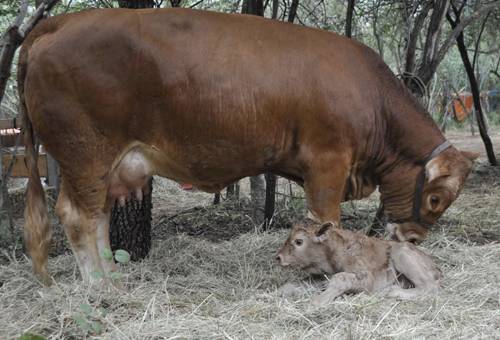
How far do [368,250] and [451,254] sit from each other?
47.3 inches

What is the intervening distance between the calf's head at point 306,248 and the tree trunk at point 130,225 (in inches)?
68.3

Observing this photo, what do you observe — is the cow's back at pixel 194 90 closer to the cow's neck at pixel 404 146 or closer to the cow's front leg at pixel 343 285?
the cow's neck at pixel 404 146

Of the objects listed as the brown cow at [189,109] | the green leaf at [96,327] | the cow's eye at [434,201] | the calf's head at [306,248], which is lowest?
the green leaf at [96,327]

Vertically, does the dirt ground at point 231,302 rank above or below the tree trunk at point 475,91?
below

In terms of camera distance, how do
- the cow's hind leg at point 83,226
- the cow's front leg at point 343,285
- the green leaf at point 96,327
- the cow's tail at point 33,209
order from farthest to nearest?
the cow's tail at point 33,209
the cow's hind leg at point 83,226
the cow's front leg at point 343,285
the green leaf at point 96,327

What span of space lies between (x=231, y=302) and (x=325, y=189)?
101cm

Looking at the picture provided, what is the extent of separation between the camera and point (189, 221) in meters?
7.35

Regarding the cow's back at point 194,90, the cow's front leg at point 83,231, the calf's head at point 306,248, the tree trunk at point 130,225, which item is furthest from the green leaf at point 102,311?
the tree trunk at point 130,225

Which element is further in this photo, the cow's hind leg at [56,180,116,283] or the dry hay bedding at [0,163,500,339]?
the cow's hind leg at [56,180,116,283]

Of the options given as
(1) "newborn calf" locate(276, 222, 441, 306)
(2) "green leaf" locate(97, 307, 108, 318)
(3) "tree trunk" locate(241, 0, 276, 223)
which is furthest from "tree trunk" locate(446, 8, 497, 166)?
(2) "green leaf" locate(97, 307, 108, 318)

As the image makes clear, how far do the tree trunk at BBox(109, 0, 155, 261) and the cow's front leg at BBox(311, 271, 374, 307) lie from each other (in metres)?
2.07

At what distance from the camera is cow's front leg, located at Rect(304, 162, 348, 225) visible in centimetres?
426

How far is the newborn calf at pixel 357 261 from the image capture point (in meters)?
3.98

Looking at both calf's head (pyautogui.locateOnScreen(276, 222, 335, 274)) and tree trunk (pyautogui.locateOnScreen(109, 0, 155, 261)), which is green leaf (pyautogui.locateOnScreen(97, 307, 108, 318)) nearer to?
calf's head (pyautogui.locateOnScreen(276, 222, 335, 274))
